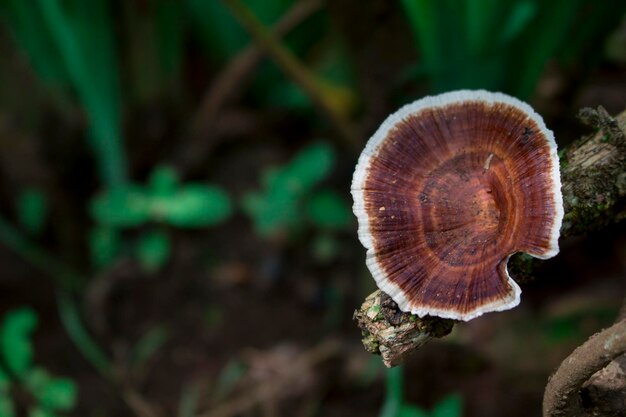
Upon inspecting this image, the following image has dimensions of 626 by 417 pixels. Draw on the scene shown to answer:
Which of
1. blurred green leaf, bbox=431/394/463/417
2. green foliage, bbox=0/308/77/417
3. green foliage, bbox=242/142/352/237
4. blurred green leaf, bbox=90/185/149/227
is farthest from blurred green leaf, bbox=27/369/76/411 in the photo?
blurred green leaf, bbox=431/394/463/417

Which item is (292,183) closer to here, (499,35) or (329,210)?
(329,210)

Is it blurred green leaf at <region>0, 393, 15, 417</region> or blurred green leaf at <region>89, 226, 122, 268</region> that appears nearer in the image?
blurred green leaf at <region>0, 393, 15, 417</region>

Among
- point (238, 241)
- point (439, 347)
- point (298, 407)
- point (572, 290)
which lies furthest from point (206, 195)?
point (572, 290)

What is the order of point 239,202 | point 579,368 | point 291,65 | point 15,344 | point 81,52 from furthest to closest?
1. point 239,202
2. point 81,52
3. point 291,65
4. point 15,344
5. point 579,368

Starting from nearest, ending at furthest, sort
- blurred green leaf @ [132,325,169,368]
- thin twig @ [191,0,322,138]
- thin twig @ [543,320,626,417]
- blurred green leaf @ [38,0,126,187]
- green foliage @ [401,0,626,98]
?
thin twig @ [543,320,626,417] < green foliage @ [401,0,626,98] < blurred green leaf @ [38,0,126,187] < thin twig @ [191,0,322,138] < blurred green leaf @ [132,325,169,368]

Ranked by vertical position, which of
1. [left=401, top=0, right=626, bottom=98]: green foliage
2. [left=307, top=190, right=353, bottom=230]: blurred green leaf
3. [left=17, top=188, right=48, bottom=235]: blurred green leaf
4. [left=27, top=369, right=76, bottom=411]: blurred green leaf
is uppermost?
[left=17, top=188, right=48, bottom=235]: blurred green leaf

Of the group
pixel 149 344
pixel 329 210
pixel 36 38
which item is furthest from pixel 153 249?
pixel 36 38

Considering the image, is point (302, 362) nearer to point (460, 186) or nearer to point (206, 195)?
point (206, 195)

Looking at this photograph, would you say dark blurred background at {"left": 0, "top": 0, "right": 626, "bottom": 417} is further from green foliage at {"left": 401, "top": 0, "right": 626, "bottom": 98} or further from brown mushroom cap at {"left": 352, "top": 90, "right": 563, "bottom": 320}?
brown mushroom cap at {"left": 352, "top": 90, "right": 563, "bottom": 320}
